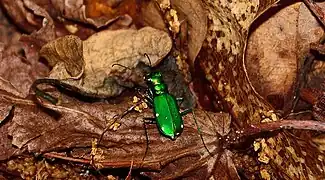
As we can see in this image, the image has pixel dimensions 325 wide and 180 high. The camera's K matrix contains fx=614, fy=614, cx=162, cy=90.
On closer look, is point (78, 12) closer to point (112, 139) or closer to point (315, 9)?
point (112, 139)

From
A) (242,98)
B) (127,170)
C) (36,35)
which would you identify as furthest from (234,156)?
(36,35)

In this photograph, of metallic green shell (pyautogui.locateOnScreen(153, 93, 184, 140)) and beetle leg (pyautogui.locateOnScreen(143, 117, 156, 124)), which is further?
beetle leg (pyautogui.locateOnScreen(143, 117, 156, 124))

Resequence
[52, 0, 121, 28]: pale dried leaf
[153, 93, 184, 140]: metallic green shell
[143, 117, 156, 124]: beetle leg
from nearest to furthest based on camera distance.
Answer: [153, 93, 184, 140]: metallic green shell < [143, 117, 156, 124]: beetle leg < [52, 0, 121, 28]: pale dried leaf

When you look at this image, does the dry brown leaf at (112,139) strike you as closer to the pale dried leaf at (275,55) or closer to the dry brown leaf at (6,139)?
the dry brown leaf at (6,139)

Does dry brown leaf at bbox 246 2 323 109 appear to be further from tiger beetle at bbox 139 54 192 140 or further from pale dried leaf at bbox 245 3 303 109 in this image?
tiger beetle at bbox 139 54 192 140

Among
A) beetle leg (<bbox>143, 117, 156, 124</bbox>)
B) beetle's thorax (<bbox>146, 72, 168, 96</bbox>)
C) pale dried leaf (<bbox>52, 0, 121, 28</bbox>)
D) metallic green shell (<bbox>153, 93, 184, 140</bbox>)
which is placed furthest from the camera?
pale dried leaf (<bbox>52, 0, 121, 28</bbox>)

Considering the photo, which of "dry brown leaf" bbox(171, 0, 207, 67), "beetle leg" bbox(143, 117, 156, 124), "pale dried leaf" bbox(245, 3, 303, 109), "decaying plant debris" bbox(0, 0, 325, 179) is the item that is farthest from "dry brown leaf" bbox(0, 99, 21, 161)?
"pale dried leaf" bbox(245, 3, 303, 109)
